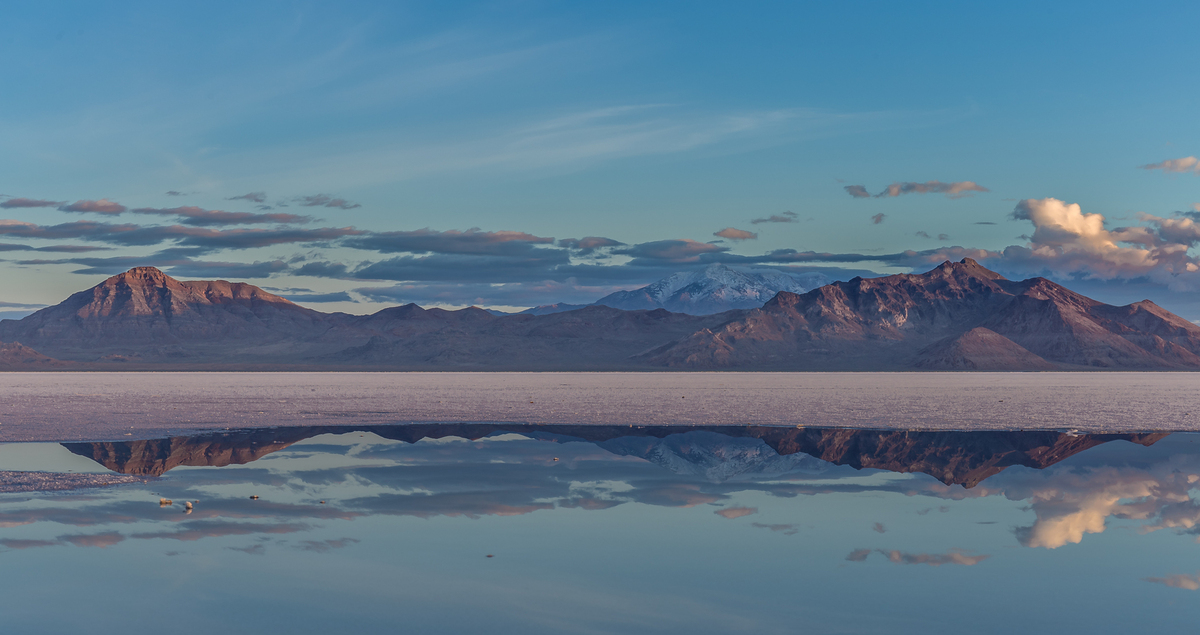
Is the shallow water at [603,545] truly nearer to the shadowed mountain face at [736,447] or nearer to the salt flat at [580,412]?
the shadowed mountain face at [736,447]

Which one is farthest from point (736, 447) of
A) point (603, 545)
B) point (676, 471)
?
point (603, 545)

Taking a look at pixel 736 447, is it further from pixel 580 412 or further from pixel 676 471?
pixel 580 412

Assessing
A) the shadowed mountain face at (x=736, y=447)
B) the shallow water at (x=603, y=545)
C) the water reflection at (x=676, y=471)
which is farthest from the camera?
the shadowed mountain face at (x=736, y=447)

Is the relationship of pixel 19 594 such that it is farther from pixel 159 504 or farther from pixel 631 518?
pixel 631 518

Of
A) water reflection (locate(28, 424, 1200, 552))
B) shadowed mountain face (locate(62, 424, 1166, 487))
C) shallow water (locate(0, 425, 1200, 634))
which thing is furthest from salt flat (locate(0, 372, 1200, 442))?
shallow water (locate(0, 425, 1200, 634))

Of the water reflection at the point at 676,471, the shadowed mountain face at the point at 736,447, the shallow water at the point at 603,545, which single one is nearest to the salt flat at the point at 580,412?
the shadowed mountain face at the point at 736,447

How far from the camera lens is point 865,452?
3073 cm

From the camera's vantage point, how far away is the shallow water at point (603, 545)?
12.2 meters

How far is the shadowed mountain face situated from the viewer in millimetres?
27000

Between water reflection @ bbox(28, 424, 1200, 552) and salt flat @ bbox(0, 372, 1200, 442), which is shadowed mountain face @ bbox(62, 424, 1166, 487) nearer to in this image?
water reflection @ bbox(28, 424, 1200, 552)

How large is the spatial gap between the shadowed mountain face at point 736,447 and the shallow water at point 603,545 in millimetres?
319

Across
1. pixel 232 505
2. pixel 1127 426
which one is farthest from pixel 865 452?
pixel 232 505

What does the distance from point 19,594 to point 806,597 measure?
36.6 feet

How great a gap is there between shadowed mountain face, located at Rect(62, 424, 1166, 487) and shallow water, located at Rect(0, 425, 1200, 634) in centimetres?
32
